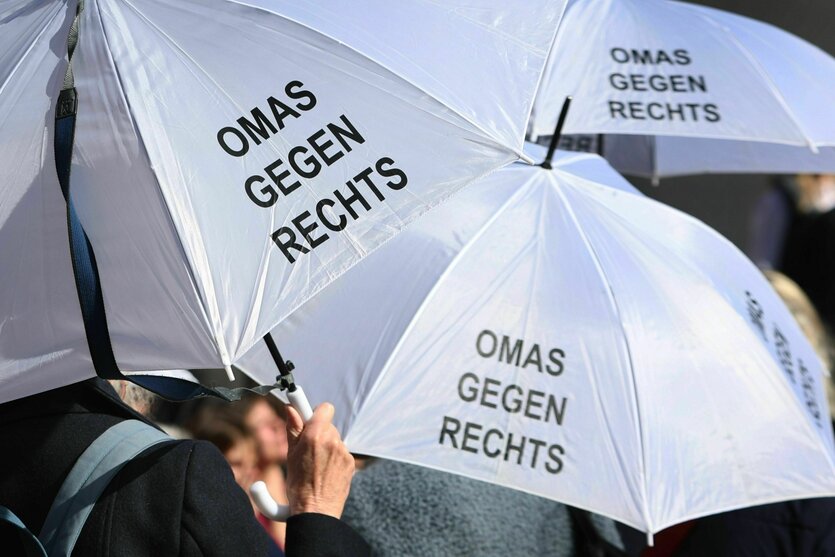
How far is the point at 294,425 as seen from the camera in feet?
7.39

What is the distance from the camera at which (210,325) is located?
1.90m

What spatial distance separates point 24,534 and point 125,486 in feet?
0.54

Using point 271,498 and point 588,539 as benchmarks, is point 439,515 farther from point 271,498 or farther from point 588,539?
point 271,498

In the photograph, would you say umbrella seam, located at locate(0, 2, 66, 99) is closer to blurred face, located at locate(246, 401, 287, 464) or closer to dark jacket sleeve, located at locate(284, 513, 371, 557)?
dark jacket sleeve, located at locate(284, 513, 371, 557)

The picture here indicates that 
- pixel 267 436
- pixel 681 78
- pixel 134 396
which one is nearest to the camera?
pixel 134 396

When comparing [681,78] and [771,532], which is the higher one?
[681,78]

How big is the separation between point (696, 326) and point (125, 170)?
1688 mm

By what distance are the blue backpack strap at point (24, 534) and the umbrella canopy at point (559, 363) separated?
104 centimetres

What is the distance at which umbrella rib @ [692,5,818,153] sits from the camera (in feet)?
12.0

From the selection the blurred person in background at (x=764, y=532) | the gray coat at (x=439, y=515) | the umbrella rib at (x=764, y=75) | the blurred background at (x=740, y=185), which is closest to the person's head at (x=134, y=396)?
the gray coat at (x=439, y=515)

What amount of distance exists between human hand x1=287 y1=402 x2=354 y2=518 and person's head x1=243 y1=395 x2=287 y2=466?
180 cm

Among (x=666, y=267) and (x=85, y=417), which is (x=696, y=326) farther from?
(x=85, y=417)

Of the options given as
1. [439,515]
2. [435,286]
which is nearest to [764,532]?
[439,515]

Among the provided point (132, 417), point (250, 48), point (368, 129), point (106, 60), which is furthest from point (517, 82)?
point (132, 417)
